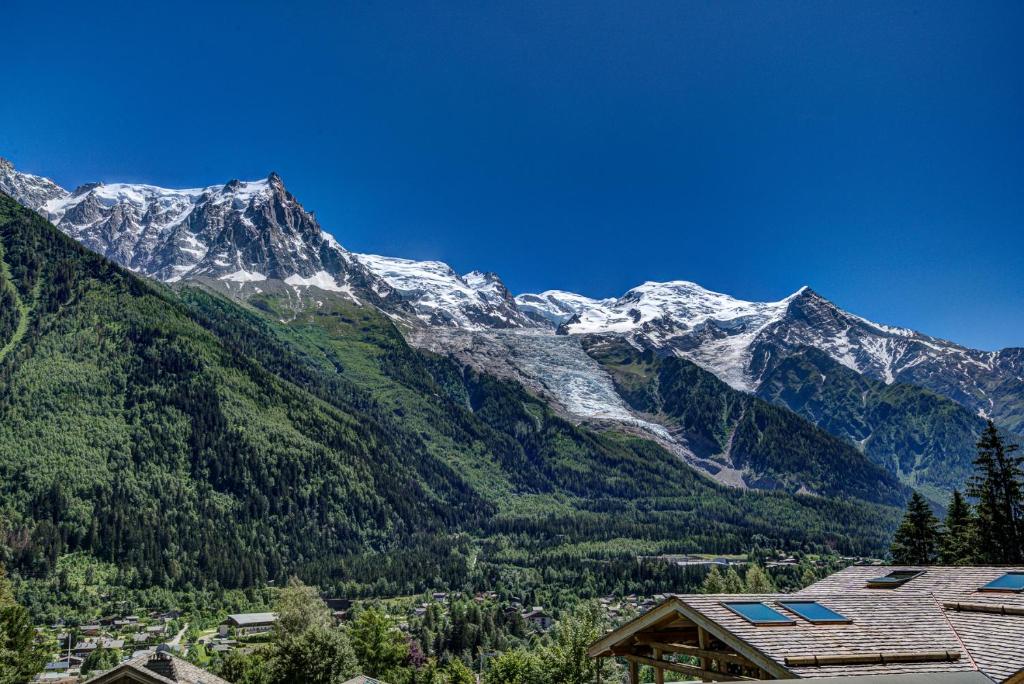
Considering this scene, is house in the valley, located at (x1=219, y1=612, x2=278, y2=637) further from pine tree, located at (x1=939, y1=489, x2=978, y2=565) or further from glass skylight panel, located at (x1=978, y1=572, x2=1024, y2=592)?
glass skylight panel, located at (x1=978, y1=572, x2=1024, y2=592)

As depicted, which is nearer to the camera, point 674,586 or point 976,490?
point 976,490

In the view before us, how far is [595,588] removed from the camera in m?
190

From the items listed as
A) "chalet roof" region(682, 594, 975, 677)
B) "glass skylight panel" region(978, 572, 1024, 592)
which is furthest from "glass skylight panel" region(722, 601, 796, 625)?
"glass skylight panel" region(978, 572, 1024, 592)

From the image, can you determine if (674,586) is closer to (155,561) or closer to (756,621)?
(155,561)

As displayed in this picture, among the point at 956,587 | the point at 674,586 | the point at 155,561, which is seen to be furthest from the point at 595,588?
the point at 956,587

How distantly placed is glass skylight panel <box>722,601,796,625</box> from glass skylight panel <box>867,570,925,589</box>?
15.2 m

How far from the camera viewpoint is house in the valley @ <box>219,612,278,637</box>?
136000 mm

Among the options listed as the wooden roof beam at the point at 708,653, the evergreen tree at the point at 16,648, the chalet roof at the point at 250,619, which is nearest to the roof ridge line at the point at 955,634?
the wooden roof beam at the point at 708,653

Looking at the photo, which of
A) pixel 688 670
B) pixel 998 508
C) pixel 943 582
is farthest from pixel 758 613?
pixel 998 508

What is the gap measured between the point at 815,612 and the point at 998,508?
62.6 meters

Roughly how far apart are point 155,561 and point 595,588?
106 metres

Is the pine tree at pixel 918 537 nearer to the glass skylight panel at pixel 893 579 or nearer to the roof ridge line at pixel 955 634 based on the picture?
the glass skylight panel at pixel 893 579

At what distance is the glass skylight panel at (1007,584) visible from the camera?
957 inches

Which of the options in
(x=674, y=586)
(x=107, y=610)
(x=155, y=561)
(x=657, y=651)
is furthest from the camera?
(x=674, y=586)
